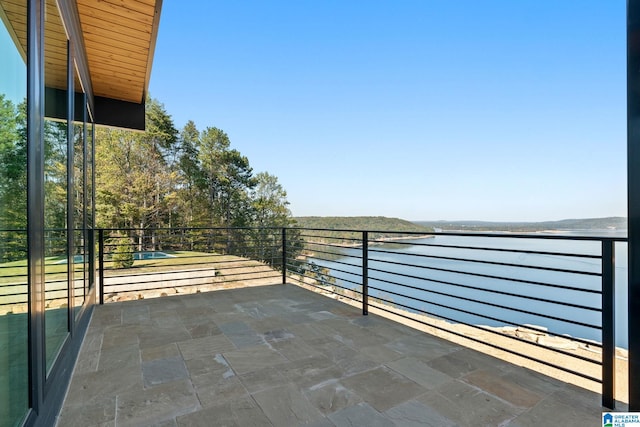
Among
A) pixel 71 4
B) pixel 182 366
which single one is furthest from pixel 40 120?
pixel 182 366

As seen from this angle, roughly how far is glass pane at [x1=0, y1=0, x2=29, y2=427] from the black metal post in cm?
243

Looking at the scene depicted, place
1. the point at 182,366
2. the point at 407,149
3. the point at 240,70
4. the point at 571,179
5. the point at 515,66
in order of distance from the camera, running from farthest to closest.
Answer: the point at 407,149
the point at 571,179
the point at 240,70
the point at 515,66
the point at 182,366

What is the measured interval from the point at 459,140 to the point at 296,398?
64.8ft

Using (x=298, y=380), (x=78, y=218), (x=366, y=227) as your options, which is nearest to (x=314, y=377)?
(x=298, y=380)

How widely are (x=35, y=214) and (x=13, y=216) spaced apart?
0.26 m

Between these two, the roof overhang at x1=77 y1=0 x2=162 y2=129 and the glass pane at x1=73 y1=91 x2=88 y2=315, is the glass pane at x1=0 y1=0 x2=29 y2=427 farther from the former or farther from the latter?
the roof overhang at x1=77 y1=0 x2=162 y2=129

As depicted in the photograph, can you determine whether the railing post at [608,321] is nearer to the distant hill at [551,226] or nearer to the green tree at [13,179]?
the distant hill at [551,226]

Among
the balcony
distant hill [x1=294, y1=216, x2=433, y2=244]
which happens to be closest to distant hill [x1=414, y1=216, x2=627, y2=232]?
the balcony

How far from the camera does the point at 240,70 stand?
12828mm

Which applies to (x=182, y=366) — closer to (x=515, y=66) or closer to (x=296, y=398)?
(x=296, y=398)

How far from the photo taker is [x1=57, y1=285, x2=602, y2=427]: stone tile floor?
1530 millimetres

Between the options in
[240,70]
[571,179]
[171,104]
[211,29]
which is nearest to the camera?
[211,29]

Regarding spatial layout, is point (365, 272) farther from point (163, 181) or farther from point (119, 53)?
point (163, 181)

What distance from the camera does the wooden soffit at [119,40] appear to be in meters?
2.38
